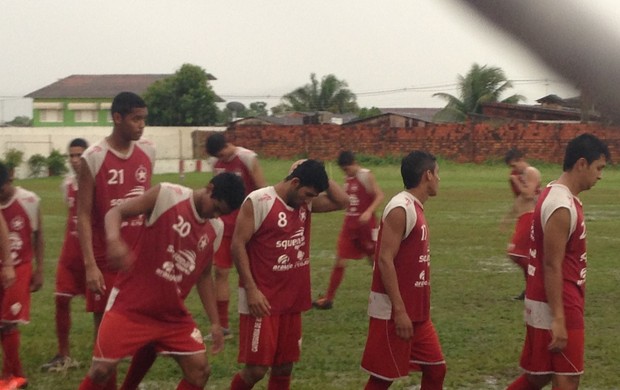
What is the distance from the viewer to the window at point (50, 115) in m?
64.6

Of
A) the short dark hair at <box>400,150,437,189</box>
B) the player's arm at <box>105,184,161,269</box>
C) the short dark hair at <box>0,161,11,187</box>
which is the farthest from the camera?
the short dark hair at <box>0,161,11,187</box>

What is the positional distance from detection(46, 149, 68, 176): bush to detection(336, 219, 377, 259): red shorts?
31.7 metres

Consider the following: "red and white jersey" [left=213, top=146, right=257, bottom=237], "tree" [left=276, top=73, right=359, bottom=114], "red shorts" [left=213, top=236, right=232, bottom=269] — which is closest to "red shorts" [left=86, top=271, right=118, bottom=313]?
"red and white jersey" [left=213, top=146, right=257, bottom=237]

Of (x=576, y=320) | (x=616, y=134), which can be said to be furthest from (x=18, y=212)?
(x=616, y=134)

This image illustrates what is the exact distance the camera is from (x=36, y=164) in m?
39.1

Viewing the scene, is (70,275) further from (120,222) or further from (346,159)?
(346,159)

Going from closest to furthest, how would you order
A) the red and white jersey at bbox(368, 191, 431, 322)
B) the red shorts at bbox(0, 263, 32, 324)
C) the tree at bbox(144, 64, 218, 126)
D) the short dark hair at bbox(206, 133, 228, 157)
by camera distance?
the red and white jersey at bbox(368, 191, 431, 322), the red shorts at bbox(0, 263, 32, 324), the short dark hair at bbox(206, 133, 228, 157), the tree at bbox(144, 64, 218, 126)

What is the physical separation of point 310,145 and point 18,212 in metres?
38.1

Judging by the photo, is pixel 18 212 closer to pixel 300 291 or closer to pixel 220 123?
pixel 300 291

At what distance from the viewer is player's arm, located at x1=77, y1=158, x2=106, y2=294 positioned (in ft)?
17.7

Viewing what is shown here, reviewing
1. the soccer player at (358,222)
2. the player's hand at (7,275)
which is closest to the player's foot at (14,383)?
the player's hand at (7,275)

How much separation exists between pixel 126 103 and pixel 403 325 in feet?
6.83

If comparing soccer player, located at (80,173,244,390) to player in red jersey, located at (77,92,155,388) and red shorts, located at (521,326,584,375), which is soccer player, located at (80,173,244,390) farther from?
red shorts, located at (521,326,584,375)

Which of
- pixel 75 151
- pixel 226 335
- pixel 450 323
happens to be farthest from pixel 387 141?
pixel 75 151
